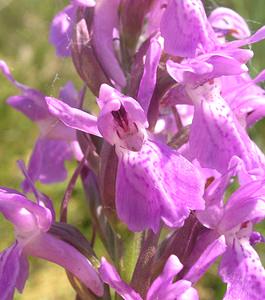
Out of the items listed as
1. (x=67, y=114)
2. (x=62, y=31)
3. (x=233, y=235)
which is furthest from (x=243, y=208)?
(x=62, y=31)

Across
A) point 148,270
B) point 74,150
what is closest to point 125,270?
point 148,270

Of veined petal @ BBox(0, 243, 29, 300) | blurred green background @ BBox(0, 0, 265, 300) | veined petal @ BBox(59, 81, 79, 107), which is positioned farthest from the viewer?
blurred green background @ BBox(0, 0, 265, 300)

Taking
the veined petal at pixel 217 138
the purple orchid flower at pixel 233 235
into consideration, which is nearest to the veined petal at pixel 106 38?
the veined petal at pixel 217 138

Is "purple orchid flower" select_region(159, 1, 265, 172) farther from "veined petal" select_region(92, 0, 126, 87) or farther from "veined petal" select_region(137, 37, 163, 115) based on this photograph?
"veined petal" select_region(92, 0, 126, 87)

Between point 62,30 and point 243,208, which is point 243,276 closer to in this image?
point 243,208

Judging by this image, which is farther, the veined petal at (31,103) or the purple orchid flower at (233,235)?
the veined petal at (31,103)

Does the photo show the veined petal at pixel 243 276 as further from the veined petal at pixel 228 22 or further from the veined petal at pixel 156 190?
the veined petal at pixel 228 22

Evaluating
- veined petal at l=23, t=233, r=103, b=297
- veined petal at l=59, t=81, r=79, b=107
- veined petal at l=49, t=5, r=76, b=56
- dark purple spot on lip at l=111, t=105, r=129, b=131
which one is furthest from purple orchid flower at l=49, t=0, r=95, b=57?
veined petal at l=23, t=233, r=103, b=297
